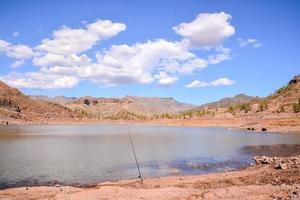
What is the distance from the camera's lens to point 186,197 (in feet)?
69.8

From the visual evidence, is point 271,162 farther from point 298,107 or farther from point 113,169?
point 298,107

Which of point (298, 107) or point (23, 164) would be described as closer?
point (23, 164)

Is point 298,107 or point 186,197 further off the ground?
point 298,107

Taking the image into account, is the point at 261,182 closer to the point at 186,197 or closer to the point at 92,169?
the point at 186,197

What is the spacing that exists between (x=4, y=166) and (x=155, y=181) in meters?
17.7

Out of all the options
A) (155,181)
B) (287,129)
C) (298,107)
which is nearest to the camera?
(155,181)

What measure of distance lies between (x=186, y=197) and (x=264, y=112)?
185m

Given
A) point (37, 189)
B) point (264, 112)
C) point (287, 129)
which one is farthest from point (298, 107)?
point (37, 189)

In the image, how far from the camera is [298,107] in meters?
169

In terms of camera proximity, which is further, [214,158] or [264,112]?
[264,112]

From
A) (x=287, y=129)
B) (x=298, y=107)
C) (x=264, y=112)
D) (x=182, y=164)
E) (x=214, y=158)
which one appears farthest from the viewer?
(x=264, y=112)

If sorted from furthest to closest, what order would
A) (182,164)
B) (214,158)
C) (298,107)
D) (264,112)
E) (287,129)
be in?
1. (264,112)
2. (298,107)
3. (287,129)
4. (214,158)
5. (182,164)

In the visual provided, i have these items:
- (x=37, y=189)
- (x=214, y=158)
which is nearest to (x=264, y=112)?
(x=214, y=158)

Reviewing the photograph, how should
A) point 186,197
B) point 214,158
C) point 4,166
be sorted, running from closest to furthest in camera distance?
point 186,197 → point 4,166 → point 214,158
